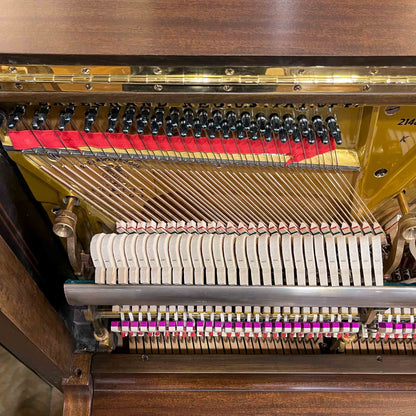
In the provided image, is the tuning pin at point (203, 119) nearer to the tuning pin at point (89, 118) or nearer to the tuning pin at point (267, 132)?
the tuning pin at point (267, 132)

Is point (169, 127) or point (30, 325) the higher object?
point (169, 127)

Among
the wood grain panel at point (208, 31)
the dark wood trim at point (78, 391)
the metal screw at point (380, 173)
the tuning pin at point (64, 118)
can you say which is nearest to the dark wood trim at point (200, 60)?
the wood grain panel at point (208, 31)

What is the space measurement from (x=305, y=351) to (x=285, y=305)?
62 cm

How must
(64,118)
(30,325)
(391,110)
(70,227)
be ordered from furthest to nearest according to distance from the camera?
(30,325), (70,227), (391,110), (64,118)

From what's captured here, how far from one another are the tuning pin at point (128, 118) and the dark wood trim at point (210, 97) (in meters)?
0.08

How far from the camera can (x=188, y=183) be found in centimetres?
169

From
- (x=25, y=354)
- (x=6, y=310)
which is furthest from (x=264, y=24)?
(x=25, y=354)

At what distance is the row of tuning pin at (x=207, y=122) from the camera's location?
1.41 metres

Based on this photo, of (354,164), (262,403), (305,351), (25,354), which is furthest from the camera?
(305,351)

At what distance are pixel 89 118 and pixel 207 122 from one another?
34 cm

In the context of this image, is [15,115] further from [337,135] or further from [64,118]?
[337,135]

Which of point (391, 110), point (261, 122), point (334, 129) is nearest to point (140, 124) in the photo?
point (261, 122)

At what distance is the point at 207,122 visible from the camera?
1434 mm

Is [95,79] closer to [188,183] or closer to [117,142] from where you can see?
[117,142]
